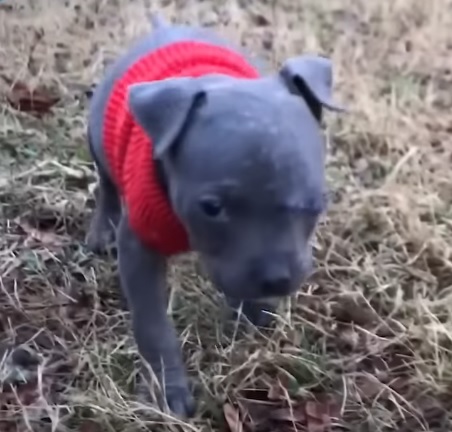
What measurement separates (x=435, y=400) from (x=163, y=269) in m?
0.54

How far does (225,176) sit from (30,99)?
1.41m

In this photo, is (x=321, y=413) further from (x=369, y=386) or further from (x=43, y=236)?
(x=43, y=236)

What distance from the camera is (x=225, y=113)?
1433 mm

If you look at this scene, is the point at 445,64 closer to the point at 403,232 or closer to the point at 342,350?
the point at 403,232

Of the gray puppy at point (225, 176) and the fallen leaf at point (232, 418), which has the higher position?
the gray puppy at point (225, 176)

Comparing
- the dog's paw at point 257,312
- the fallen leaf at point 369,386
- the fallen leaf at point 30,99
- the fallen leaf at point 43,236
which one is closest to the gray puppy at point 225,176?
the dog's paw at point 257,312

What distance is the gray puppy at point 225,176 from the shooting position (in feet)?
4.60

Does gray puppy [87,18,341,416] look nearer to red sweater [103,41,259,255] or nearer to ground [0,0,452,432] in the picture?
red sweater [103,41,259,255]

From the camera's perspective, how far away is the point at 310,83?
5.05 feet

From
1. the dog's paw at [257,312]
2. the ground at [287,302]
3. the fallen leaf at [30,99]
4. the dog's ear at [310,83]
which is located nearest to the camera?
the dog's ear at [310,83]

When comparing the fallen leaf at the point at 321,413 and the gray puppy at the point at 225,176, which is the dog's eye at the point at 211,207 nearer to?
the gray puppy at the point at 225,176

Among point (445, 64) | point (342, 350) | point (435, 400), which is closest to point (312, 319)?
point (342, 350)

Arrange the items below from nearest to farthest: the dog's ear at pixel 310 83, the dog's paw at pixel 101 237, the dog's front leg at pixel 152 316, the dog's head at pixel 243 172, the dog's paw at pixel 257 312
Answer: the dog's head at pixel 243 172, the dog's ear at pixel 310 83, the dog's front leg at pixel 152 316, the dog's paw at pixel 257 312, the dog's paw at pixel 101 237

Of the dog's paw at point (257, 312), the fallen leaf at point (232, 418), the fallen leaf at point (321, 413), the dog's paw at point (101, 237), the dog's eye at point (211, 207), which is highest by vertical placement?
the dog's eye at point (211, 207)
